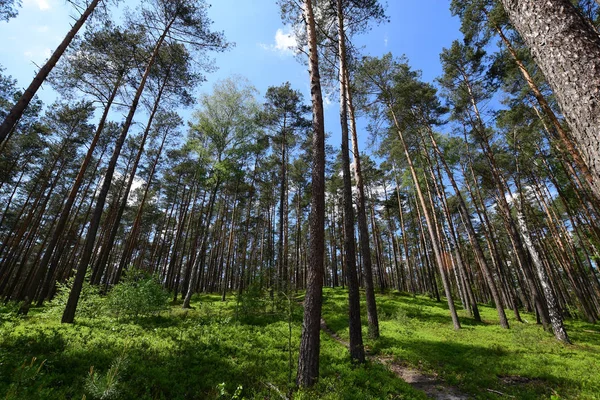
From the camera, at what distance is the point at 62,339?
639 cm

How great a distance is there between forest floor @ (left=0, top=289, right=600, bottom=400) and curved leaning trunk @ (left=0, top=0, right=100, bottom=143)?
462cm

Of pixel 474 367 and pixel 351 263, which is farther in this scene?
pixel 351 263

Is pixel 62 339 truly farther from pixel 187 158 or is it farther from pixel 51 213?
pixel 51 213

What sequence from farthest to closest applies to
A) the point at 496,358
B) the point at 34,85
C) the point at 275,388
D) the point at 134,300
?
the point at 134,300
the point at 496,358
the point at 34,85
the point at 275,388

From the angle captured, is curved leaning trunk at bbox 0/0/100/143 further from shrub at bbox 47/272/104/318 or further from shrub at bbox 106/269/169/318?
shrub at bbox 47/272/104/318

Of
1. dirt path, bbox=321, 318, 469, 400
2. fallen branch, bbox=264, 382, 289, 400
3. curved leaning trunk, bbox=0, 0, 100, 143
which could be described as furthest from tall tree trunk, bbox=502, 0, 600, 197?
curved leaning trunk, bbox=0, 0, 100, 143

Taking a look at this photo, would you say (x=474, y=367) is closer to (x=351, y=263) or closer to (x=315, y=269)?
(x=351, y=263)

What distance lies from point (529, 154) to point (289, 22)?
17662 mm

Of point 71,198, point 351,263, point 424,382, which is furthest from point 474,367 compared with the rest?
point 71,198

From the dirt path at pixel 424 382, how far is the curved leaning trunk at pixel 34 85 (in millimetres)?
11897

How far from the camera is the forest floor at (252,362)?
4.64 meters

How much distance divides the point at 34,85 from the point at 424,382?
13599mm

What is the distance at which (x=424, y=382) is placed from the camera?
643 centimetres

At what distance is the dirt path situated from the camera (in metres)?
5.77
